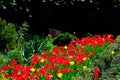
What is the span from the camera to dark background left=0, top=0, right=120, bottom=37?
1777 cm

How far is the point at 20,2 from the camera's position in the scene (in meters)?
16.9

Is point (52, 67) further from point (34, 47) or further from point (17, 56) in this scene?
point (34, 47)

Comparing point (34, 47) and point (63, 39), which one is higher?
point (34, 47)

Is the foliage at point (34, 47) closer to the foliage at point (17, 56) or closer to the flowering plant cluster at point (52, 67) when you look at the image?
the foliage at point (17, 56)

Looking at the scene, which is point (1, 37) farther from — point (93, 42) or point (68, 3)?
point (68, 3)

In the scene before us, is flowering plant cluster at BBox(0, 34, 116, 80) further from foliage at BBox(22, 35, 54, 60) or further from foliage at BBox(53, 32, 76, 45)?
foliage at BBox(53, 32, 76, 45)

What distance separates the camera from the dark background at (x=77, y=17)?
17766 mm

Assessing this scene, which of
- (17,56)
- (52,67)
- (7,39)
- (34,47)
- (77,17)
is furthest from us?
(77,17)

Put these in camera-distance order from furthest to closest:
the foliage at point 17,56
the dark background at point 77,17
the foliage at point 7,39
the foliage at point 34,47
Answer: the dark background at point 77,17 → the foliage at point 7,39 → the foliage at point 34,47 → the foliage at point 17,56

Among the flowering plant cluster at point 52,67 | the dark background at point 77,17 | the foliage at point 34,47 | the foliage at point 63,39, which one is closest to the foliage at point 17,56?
the foliage at point 34,47

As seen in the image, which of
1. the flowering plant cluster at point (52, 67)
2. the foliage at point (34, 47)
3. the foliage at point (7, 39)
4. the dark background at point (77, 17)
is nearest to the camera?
the flowering plant cluster at point (52, 67)

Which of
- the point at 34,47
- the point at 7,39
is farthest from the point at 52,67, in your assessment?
the point at 7,39

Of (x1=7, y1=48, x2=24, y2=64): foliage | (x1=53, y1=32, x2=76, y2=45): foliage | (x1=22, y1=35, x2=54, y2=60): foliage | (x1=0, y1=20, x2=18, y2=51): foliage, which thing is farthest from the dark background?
(x1=7, y1=48, x2=24, y2=64): foliage

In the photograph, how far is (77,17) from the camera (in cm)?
1878
